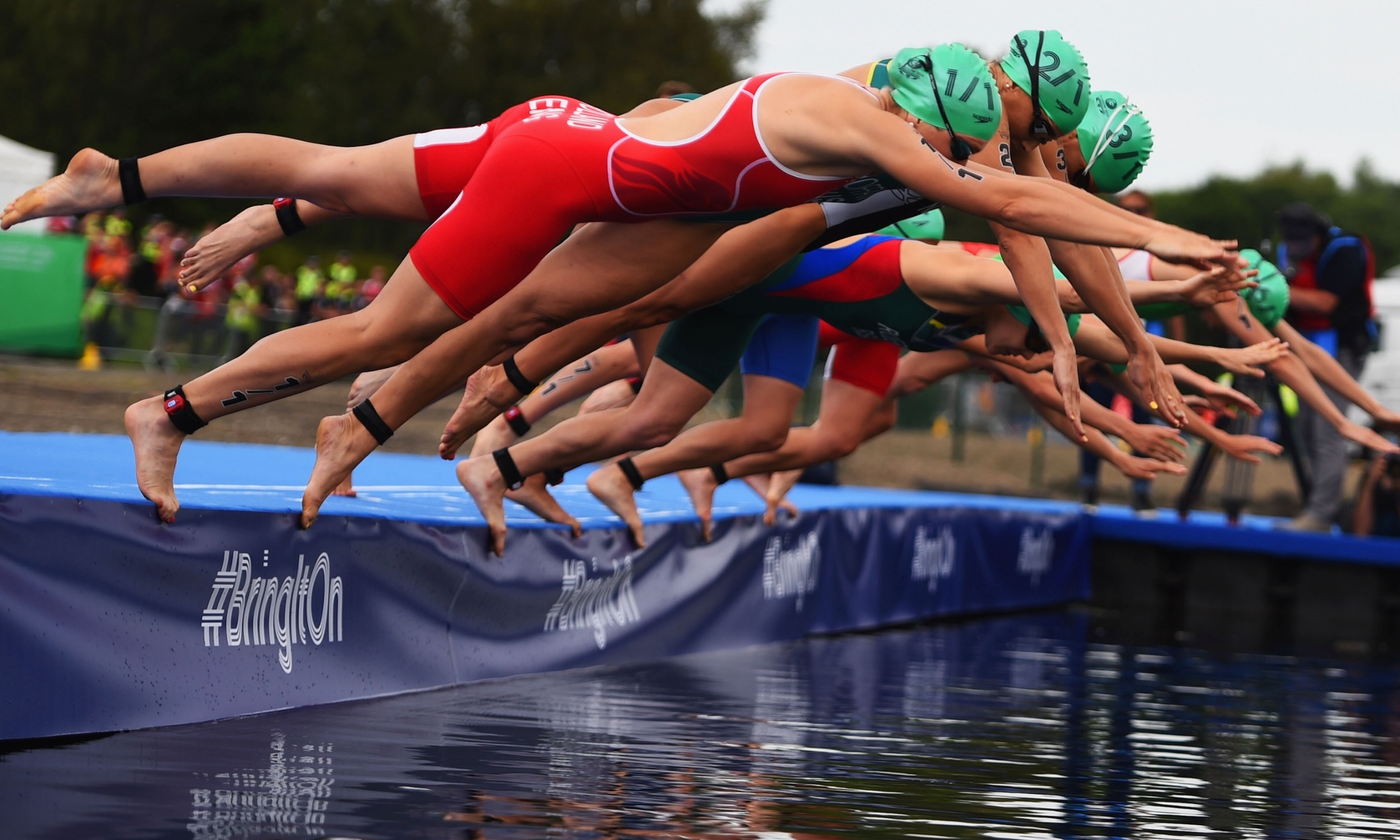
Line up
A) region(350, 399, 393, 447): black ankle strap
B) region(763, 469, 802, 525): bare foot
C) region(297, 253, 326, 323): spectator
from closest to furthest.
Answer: region(350, 399, 393, 447): black ankle strap < region(763, 469, 802, 525): bare foot < region(297, 253, 326, 323): spectator

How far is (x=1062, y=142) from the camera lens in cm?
540

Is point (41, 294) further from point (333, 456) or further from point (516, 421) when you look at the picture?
point (333, 456)

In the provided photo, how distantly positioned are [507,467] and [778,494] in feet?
7.49

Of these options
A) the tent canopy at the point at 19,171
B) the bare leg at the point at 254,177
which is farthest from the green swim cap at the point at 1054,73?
the tent canopy at the point at 19,171

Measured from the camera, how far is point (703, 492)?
7.21 metres

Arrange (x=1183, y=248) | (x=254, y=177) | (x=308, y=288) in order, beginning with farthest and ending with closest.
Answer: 1. (x=308, y=288)
2. (x=254, y=177)
3. (x=1183, y=248)

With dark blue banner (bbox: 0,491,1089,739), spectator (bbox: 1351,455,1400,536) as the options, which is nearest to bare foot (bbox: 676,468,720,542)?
dark blue banner (bbox: 0,491,1089,739)

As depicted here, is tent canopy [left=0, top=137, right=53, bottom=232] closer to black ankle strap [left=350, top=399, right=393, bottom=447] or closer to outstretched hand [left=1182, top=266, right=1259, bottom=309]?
black ankle strap [left=350, top=399, right=393, bottom=447]

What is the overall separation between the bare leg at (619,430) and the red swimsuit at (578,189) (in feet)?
5.17

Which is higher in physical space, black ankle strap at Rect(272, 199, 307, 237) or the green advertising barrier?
the green advertising barrier

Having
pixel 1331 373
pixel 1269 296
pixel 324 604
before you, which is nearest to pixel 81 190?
pixel 324 604

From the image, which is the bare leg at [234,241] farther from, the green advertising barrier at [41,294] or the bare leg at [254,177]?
the green advertising barrier at [41,294]

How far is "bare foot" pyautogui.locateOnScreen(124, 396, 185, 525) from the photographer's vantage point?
4094 millimetres

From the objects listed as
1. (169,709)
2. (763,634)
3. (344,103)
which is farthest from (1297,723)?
(344,103)
